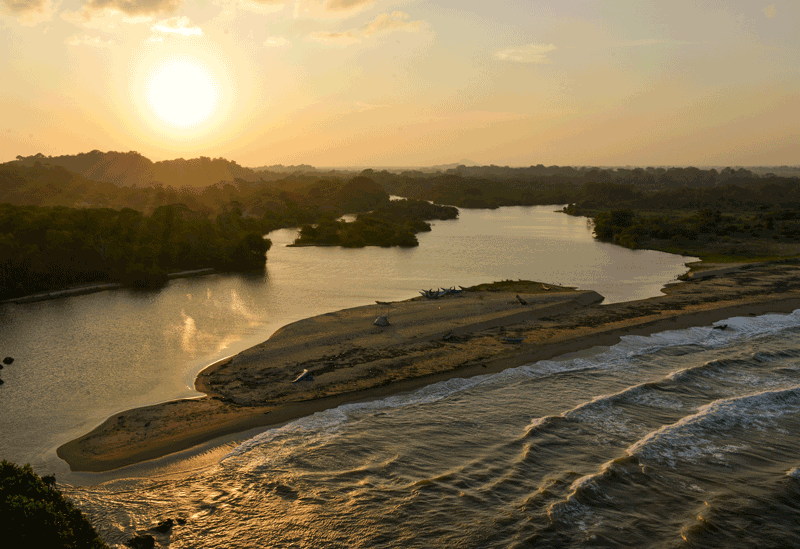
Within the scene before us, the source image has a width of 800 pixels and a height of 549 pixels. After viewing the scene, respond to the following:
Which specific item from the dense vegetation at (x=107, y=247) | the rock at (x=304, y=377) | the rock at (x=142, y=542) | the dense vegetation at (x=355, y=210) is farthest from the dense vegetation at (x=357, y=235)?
the rock at (x=142, y=542)

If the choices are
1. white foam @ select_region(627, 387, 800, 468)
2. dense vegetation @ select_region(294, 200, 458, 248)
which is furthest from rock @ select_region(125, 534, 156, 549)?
dense vegetation @ select_region(294, 200, 458, 248)

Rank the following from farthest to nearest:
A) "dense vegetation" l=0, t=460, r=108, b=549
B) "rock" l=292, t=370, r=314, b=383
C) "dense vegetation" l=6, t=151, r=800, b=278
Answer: "dense vegetation" l=6, t=151, r=800, b=278 → "rock" l=292, t=370, r=314, b=383 → "dense vegetation" l=0, t=460, r=108, b=549

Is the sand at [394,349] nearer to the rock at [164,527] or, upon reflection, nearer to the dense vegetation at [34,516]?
the rock at [164,527]

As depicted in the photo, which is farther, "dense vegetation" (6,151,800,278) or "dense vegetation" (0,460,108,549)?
"dense vegetation" (6,151,800,278)

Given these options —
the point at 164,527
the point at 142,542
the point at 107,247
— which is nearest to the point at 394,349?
the point at 164,527

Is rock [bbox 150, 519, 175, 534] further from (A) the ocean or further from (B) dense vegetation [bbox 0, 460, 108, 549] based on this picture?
(B) dense vegetation [bbox 0, 460, 108, 549]

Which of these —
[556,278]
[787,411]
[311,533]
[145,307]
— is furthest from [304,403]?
[556,278]
